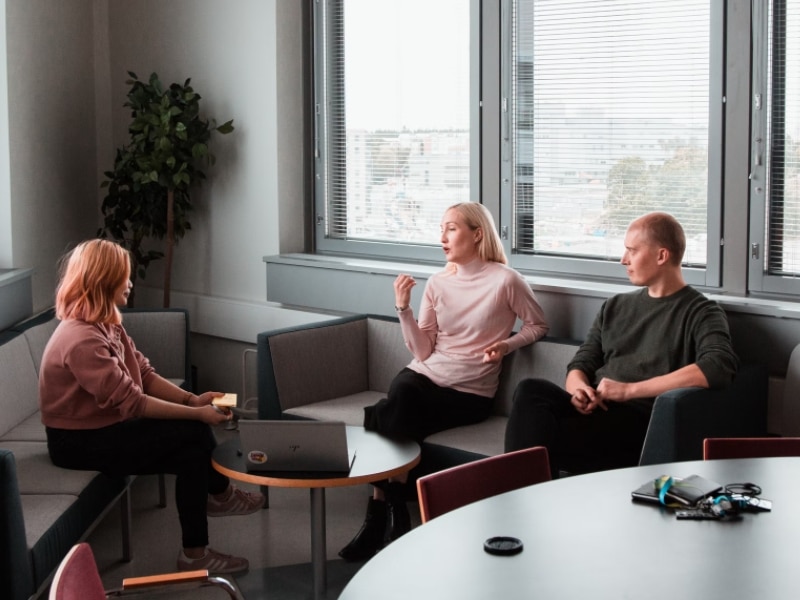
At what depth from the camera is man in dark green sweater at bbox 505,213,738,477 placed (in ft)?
13.0

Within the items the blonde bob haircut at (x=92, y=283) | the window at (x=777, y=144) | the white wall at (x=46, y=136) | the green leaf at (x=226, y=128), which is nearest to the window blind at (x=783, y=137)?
the window at (x=777, y=144)

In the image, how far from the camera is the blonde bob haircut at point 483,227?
4707 mm

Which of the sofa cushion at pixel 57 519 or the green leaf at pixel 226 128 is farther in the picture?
the green leaf at pixel 226 128

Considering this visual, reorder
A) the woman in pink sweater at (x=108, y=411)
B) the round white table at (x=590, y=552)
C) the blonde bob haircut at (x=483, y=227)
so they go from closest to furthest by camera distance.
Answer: the round white table at (x=590, y=552) → the woman in pink sweater at (x=108, y=411) → the blonde bob haircut at (x=483, y=227)

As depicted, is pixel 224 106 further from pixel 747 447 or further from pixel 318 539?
pixel 747 447

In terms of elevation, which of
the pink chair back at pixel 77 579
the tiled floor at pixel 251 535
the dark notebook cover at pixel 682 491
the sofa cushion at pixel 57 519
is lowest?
the tiled floor at pixel 251 535

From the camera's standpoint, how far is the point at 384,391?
17.3 ft

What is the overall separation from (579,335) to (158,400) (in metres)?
1.82

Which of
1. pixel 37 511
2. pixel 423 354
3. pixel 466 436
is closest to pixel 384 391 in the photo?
pixel 423 354

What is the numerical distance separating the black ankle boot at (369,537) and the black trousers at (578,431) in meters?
0.56

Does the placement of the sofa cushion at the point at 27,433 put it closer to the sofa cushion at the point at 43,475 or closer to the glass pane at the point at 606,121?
the sofa cushion at the point at 43,475

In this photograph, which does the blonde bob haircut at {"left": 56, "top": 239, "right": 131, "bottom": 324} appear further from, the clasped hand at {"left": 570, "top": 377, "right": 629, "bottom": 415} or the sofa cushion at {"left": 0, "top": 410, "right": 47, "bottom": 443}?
the clasped hand at {"left": 570, "top": 377, "right": 629, "bottom": 415}

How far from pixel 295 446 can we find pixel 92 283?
3.29ft

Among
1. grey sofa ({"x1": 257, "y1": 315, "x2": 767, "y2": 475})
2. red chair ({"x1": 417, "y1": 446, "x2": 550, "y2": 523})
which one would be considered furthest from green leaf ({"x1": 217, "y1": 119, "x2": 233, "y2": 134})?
→ red chair ({"x1": 417, "y1": 446, "x2": 550, "y2": 523})
